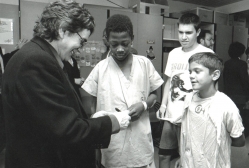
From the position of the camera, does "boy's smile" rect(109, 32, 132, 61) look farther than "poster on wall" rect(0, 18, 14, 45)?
No

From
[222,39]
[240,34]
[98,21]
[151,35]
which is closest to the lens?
[98,21]

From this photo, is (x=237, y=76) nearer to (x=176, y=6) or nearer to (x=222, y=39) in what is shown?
(x=222, y=39)

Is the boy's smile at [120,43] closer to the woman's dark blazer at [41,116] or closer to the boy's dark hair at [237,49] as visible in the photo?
Result: the woman's dark blazer at [41,116]

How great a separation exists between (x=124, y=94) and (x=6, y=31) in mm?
2710

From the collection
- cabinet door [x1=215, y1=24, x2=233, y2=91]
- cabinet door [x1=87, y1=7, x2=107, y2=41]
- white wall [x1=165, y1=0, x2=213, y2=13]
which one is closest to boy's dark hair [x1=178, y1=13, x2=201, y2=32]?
cabinet door [x1=87, y1=7, x2=107, y2=41]

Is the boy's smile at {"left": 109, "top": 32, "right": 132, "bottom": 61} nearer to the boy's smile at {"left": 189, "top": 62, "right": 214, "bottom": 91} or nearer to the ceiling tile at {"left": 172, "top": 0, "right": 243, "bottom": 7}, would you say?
the boy's smile at {"left": 189, "top": 62, "right": 214, "bottom": 91}

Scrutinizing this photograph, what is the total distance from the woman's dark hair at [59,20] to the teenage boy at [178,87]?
41.4 inches

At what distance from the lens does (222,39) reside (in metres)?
4.80

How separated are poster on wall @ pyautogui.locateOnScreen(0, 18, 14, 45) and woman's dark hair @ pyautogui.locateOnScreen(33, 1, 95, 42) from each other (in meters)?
2.77

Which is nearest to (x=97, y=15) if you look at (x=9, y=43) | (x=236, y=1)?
(x=9, y=43)

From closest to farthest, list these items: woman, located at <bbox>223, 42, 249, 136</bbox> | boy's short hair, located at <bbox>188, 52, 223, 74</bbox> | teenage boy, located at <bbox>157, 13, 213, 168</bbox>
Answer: boy's short hair, located at <bbox>188, 52, 223, 74</bbox>
teenage boy, located at <bbox>157, 13, 213, 168</bbox>
woman, located at <bbox>223, 42, 249, 136</bbox>

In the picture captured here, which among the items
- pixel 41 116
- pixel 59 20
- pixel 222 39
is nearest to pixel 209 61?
pixel 59 20

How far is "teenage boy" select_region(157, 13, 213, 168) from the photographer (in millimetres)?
1742

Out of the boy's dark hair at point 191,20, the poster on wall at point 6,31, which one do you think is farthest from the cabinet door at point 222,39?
the poster on wall at point 6,31
